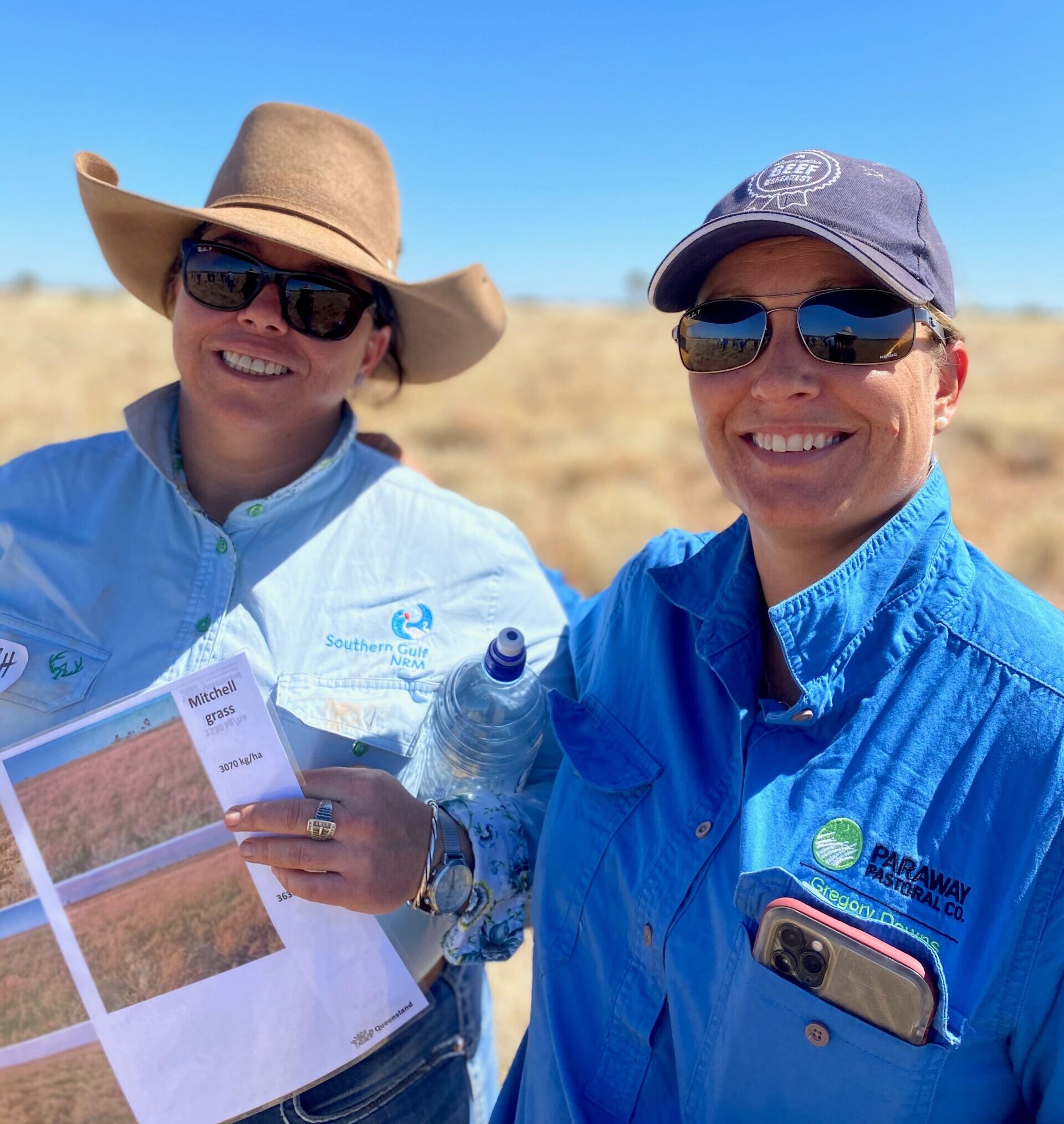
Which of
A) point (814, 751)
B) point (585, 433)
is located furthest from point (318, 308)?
point (585, 433)

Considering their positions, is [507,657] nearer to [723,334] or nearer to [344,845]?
[344,845]

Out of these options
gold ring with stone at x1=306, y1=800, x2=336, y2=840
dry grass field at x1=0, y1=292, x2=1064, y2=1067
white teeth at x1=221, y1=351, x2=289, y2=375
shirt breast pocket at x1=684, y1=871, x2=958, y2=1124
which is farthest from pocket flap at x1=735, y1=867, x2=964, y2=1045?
dry grass field at x1=0, y1=292, x2=1064, y2=1067

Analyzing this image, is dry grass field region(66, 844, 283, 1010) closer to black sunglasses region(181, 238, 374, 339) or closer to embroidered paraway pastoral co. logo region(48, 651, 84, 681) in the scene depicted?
embroidered paraway pastoral co. logo region(48, 651, 84, 681)

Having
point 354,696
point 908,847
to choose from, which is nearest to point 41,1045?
point 354,696

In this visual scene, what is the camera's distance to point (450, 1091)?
202 centimetres

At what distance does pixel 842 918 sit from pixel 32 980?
1.40 m

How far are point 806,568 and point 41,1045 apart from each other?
1599mm

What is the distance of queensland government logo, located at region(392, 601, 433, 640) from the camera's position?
208 cm

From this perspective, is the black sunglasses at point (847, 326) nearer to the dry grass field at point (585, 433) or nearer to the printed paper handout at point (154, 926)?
the printed paper handout at point (154, 926)

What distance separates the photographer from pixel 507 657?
1.72 metres

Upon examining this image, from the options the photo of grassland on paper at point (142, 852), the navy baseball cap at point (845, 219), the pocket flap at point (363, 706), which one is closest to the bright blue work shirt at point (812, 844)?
the navy baseball cap at point (845, 219)

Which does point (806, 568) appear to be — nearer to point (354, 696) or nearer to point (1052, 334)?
point (354, 696)

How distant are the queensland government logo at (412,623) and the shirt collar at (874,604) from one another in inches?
35.4

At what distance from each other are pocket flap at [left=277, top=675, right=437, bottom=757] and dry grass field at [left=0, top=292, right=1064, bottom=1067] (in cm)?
118
